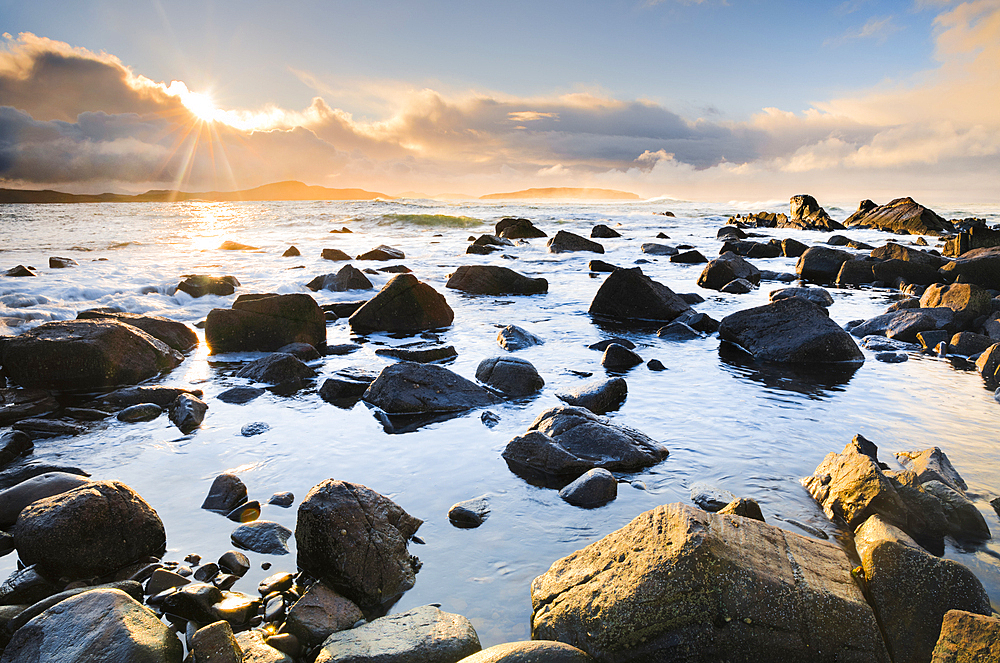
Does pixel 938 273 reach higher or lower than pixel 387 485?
higher

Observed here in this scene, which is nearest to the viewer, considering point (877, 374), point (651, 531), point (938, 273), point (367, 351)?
point (651, 531)

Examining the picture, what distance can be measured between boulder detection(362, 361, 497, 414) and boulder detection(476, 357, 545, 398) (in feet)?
0.76

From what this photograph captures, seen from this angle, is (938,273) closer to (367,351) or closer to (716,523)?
(367,351)

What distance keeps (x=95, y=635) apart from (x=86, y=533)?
0.83m

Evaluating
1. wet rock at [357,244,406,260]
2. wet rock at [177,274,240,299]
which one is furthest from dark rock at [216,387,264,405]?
wet rock at [357,244,406,260]

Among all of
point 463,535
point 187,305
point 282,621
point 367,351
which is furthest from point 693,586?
point 187,305

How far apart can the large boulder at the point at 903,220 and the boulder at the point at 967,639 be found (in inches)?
1292

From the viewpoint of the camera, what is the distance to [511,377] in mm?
5277

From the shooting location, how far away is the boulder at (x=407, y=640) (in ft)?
6.74

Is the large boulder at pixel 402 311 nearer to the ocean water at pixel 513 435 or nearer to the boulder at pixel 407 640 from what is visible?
the ocean water at pixel 513 435

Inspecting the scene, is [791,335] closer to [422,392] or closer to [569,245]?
[422,392]

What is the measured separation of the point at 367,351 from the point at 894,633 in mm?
5869

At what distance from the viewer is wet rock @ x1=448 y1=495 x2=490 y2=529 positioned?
10.1 ft

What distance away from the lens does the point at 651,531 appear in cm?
232
